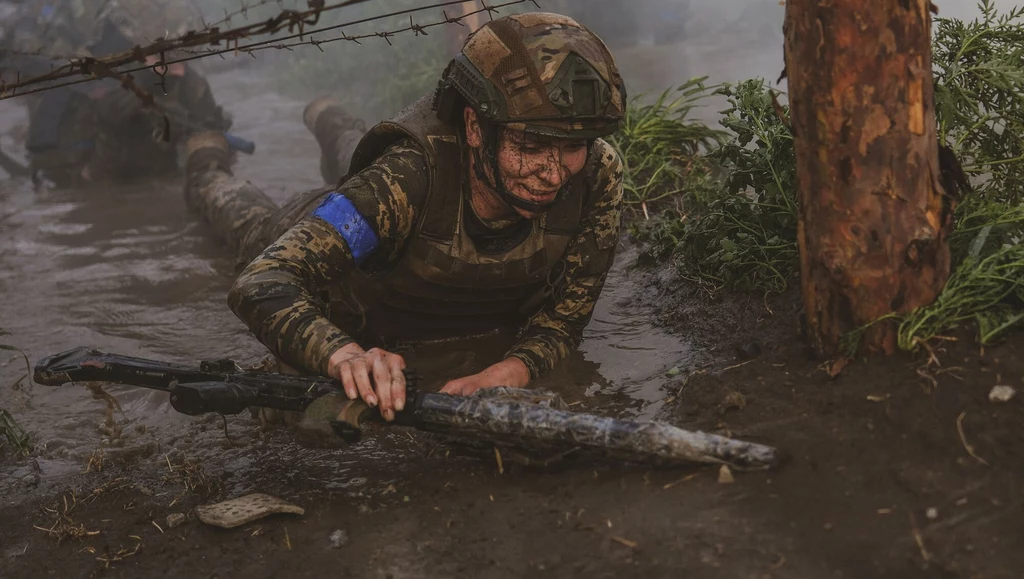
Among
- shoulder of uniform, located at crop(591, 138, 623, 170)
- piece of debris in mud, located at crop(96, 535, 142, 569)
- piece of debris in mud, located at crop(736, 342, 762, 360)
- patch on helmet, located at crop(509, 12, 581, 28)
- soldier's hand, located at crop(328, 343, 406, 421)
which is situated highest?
patch on helmet, located at crop(509, 12, 581, 28)

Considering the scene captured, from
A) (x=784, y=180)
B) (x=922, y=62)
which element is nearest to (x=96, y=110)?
(x=784, y=180)

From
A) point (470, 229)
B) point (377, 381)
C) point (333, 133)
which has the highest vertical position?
point (333, 133)

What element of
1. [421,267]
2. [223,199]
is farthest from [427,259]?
[223,199]

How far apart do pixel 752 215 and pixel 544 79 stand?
1.38 metres

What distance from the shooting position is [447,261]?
3820 millimetres

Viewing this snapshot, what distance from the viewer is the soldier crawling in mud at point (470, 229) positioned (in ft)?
10.9

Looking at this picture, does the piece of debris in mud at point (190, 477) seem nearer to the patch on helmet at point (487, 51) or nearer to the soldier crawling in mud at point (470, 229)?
the soldier crawling in mud at point (470, 229)

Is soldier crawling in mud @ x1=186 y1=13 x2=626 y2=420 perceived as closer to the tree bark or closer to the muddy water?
the muddy water

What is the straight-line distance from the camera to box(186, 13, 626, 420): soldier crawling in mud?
10.9 ft

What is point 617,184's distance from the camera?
4117 mm

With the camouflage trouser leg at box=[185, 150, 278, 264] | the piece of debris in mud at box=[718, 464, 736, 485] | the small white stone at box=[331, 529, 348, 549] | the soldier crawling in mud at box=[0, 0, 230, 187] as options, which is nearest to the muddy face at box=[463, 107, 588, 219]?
the piece of debris in mud at box=[718, 464, 736, 485]

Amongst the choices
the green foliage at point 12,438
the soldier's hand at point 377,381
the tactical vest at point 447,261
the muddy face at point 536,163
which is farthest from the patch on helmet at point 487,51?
the green foliage at point 12,438

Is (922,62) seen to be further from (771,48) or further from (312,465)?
(771,48)

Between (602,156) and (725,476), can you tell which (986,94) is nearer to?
(602,156)
